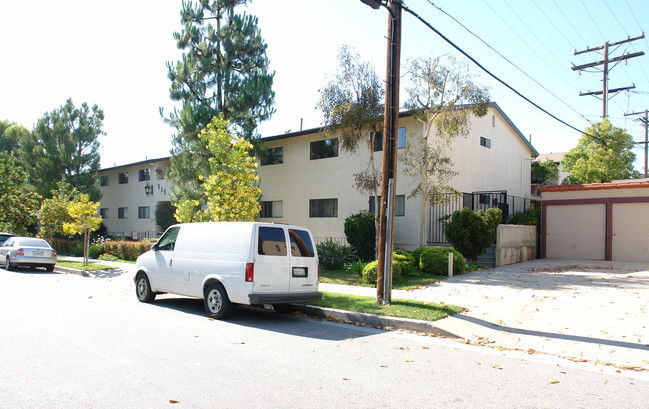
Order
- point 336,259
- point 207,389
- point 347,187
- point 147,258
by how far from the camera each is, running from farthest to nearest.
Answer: point 347,187, point 336,259, point 147,258, point 207,389

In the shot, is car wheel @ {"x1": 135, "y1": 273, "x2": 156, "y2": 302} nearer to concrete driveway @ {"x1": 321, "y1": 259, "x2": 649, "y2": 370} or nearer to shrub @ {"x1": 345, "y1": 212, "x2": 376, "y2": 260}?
concrete driveway @ {"x1": 321, "y1": 259, "x2": 649, "y2": 370}

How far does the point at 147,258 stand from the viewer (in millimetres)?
10617

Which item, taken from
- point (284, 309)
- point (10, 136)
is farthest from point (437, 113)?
point (10, 136)

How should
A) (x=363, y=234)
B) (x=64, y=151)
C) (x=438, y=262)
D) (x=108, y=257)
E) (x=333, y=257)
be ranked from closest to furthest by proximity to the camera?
1. (x=438, y=262)
2. (x=333, y=257)
3. (x=363, y=234)
4. (x=108, y=257)
5. (x=64, y=151)

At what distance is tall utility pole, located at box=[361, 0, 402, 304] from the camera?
959 cm

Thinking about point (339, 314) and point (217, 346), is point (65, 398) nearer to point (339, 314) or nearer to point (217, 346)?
point (217, 346)

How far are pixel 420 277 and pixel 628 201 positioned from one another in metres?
10.0

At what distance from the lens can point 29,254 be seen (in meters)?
18.2

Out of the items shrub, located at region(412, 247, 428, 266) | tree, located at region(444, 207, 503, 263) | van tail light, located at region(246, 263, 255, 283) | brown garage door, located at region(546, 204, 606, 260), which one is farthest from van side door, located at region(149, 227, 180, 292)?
brown garage door, located at region(546, 204, 606, 260)

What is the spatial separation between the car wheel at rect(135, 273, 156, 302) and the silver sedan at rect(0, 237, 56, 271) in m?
9.94

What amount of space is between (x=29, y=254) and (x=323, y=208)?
12110 millimetres

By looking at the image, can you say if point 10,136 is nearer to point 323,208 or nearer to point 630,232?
point 323,208

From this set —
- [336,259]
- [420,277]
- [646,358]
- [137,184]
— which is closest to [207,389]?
[646,358]

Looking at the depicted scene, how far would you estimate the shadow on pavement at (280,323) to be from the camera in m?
7.67
